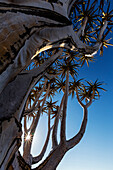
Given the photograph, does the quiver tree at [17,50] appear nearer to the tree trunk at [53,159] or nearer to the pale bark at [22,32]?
the pale bark at [22,32]

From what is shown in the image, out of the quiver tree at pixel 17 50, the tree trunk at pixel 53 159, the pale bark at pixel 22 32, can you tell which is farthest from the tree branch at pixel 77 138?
the pale bark at pixel 22 32

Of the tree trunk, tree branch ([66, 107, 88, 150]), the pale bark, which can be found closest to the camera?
the pale bark

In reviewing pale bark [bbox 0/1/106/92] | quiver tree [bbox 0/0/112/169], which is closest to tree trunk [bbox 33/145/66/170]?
quiver tree [bbox 0/0/112/169]

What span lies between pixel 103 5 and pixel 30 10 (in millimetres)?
4750

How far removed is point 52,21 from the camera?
1232 millimetres

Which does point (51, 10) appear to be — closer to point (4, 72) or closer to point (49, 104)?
point (4, 72)

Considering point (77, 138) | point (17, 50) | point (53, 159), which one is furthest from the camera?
point (77, 138)

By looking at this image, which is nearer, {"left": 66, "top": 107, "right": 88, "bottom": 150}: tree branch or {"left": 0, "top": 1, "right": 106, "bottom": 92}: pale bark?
{"left": 0, "top": 1, "right": 106, "bottom": 92}: pale bark

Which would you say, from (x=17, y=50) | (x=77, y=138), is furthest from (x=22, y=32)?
(x=77, y=138)

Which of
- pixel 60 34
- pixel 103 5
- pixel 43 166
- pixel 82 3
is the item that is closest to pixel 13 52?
pixel 60 34

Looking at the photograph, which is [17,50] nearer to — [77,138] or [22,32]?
[22,32]

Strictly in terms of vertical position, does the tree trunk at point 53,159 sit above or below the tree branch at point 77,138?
below

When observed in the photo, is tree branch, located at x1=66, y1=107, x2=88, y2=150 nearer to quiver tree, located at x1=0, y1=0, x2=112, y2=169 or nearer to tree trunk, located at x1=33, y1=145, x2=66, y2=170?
tree trunk, located at x1=33, y1=145, x2=66, y2=170

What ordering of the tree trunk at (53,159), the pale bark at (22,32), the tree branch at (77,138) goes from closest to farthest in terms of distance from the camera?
the pale bark at (22,32) < the tree trunk at (53,159) < the tree branch at (77,138)
